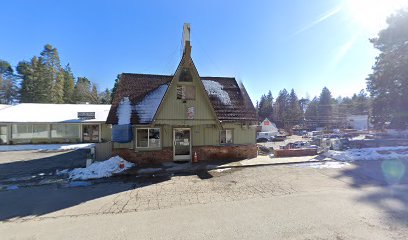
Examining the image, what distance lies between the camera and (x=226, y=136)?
47.8 ft

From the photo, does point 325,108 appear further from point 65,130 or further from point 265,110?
point 65,130

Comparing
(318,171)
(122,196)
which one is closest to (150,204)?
(122,196)

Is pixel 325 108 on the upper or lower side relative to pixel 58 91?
lower

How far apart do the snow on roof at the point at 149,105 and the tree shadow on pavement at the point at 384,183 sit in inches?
401

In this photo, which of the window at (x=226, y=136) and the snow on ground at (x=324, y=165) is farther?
the window at (x=226, y=136)

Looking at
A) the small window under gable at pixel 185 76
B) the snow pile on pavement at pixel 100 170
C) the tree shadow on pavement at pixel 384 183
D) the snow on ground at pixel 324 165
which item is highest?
the small window under gable at pixel 185 76

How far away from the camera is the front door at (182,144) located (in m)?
13.4

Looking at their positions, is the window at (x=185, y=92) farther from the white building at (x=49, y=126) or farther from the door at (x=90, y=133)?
the door at (x=90, y=133)

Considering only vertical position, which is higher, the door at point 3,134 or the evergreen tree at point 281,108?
the evergreen tree at point 281,108

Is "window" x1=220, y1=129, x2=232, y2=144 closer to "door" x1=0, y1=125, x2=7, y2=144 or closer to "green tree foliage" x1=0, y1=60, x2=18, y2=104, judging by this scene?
"door" x1=0, y1=125, x2=7, y2=144

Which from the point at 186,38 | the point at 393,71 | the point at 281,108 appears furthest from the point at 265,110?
the point at 186,38

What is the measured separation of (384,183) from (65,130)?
29043mm

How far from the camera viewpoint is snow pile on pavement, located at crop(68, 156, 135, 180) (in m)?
10.3

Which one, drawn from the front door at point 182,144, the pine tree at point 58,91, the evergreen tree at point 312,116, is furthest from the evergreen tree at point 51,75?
the evergreen tree at point 312,116
